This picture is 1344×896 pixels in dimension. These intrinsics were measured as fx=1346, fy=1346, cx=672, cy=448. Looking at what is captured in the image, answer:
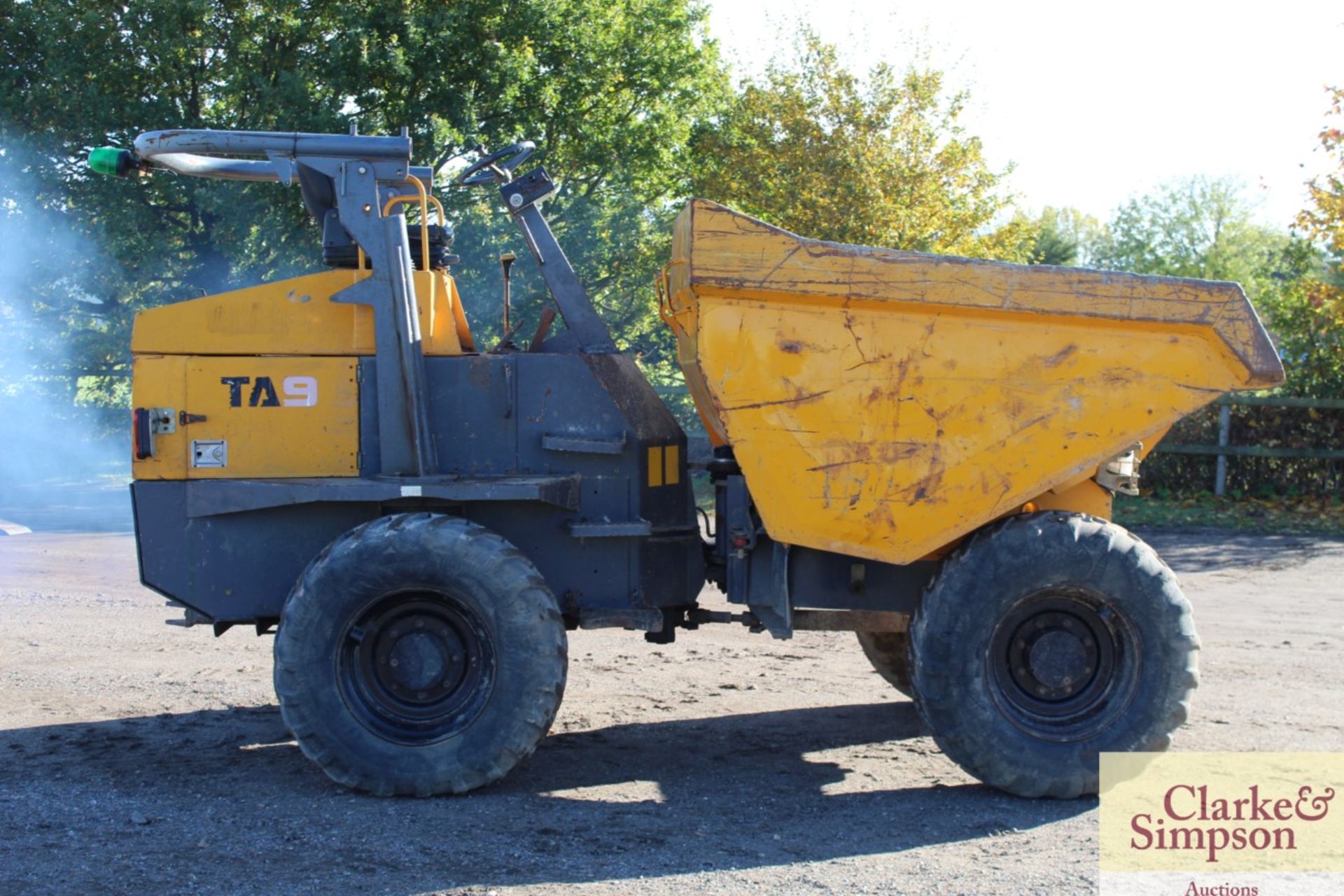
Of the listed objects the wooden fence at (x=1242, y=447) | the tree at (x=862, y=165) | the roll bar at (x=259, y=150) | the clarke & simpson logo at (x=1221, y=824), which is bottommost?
the clarke & simpson logo at (x=1221, y=824)

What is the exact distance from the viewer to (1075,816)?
5.46 meters

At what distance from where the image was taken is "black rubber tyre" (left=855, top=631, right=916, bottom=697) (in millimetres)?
7148

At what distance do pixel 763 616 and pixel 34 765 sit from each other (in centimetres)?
339

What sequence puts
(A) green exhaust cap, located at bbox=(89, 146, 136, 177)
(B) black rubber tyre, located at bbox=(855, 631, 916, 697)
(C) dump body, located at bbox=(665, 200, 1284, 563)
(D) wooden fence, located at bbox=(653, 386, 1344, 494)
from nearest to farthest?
(C) dump body, located at bbox=(665, 200, 1284, 563) < (A) green exhaust cap, located at bbox=(89, 146, 136, 177) < (B) black rubber tyre, located at bbox=(855, 631, 916, 697) < (D) wooden fence, located at bbox=(653, 386, 1344, 494)

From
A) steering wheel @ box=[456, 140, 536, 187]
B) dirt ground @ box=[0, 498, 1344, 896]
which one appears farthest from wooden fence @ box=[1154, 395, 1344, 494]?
steering wheel @ box=[456, 140, 536, 187]

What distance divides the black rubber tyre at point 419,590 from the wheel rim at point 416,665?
1.9 inches

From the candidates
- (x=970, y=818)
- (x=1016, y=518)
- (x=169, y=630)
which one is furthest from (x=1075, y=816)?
A: (x=169, y=630)

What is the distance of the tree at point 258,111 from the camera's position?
1814 cm

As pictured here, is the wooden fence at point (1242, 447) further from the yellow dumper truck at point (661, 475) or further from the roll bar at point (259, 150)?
the roll bar at point (259, 150)

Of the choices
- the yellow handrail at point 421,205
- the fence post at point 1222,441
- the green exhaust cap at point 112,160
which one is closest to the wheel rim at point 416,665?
the yellow handrail at point 421,205

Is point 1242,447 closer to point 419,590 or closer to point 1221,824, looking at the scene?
point 1221,824

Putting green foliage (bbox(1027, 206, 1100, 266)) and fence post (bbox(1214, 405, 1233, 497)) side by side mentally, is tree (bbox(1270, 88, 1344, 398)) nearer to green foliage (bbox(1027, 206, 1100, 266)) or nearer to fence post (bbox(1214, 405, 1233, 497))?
fence post (bbox(1214, 405, 1233, 497))

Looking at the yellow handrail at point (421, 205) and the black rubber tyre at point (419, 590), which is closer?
the black rubber tyre at point (419, 590)

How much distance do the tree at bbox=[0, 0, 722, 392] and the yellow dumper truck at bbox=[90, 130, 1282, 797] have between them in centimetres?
A: 1206
